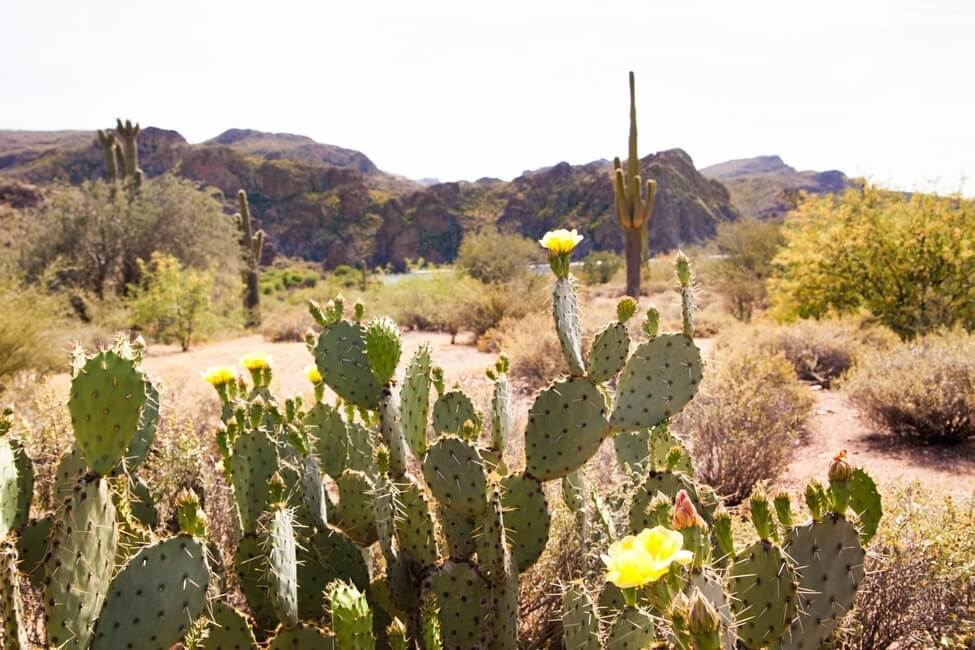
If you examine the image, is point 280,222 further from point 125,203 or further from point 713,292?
point 713,292

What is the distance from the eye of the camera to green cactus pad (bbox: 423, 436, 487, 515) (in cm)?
224

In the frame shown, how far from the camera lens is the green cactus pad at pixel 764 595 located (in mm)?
1646

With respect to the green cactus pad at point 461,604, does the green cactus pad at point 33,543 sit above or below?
above

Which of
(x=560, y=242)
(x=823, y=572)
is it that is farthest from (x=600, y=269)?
(x=823, y=572)

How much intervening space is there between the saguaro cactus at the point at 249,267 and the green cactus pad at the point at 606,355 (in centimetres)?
1782

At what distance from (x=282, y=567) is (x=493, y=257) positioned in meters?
22.0

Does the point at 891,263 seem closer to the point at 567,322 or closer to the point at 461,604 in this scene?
the point at 567,322

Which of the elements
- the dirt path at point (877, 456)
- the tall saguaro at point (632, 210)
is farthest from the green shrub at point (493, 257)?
the dirt path at point (877, 456)

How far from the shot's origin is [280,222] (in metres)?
80.3

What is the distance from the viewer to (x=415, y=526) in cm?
230

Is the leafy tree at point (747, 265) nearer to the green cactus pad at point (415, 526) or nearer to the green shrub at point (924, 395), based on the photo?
the green shrub at point (924, 395)

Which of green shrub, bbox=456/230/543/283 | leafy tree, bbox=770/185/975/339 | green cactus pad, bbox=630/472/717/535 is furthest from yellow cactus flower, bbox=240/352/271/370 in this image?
green shrub, bbox=456/230/543/283

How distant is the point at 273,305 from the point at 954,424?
21816 millimetres

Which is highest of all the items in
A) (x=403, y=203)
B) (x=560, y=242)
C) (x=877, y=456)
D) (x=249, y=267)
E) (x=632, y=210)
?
(x=403, y=203)
